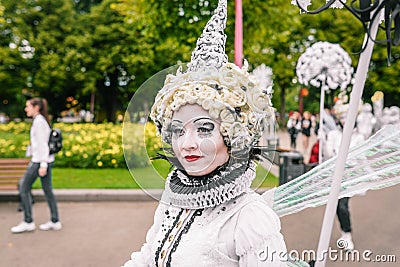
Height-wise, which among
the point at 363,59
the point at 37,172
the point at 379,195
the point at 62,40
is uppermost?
the point at 62,40

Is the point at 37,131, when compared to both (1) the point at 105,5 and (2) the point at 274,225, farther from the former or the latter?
(1) the point at 105,5

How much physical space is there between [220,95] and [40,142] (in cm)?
442

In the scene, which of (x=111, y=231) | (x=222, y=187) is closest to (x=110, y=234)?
(x=111, y=231)

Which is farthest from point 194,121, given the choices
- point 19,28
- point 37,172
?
point 19,28

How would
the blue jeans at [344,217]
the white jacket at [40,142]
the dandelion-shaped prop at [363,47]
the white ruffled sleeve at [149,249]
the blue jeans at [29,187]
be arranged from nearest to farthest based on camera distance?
the dandelion-shaped prop at [363,47], the white ruffled sleeve at [149,249], the blue jeans at [344,217], the white jacket at [40,142], the blue jeans at [29,187]

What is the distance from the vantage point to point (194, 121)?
1833 millimetres

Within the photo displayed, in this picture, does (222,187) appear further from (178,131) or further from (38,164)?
(38,164)

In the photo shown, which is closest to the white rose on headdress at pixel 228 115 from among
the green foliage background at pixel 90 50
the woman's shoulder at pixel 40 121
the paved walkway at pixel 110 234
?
the paved walkway at pixel 110 234

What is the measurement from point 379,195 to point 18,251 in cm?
622

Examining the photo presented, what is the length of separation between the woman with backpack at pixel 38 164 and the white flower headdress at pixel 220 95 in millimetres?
4202

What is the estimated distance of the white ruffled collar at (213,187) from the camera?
1806 millimetres

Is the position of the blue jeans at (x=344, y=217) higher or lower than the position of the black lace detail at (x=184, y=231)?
lower

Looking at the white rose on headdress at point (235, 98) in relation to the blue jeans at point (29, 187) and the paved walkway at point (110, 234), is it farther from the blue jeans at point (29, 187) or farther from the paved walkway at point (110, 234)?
the blue jeans at point (29, 187)

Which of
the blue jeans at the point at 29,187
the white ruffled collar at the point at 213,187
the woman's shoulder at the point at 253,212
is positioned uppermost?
the white ruffled collar at the point at 213,187
